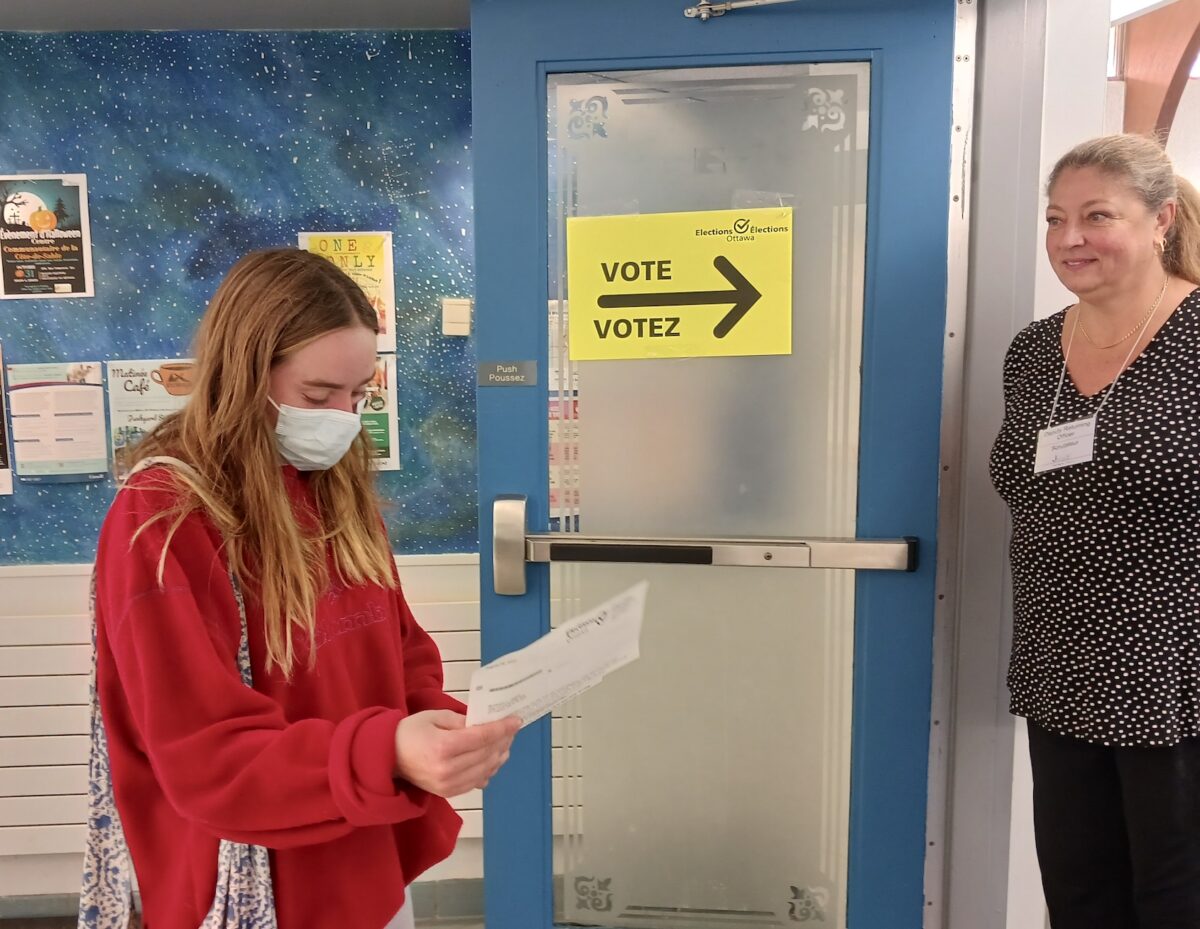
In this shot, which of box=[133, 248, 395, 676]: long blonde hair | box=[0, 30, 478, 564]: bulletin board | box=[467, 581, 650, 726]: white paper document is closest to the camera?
box=[467, 581, 650, 726]: white paper document

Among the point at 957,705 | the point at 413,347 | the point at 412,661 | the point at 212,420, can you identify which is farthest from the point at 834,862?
the point at 413,347

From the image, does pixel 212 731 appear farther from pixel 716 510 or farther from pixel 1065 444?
pixel 1065 444

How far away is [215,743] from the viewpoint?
0.73 metres

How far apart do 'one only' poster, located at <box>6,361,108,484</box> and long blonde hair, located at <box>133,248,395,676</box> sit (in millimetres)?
1355

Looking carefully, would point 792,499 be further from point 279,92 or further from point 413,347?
point 279,92

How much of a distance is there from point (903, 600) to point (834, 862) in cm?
54

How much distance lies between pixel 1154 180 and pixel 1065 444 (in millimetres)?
407

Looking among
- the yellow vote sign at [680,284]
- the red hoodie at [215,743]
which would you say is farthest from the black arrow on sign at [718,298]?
the red hoodie at [215,743]

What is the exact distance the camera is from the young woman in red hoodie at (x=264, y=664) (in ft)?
2.43

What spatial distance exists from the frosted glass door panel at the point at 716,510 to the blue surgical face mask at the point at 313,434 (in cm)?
55

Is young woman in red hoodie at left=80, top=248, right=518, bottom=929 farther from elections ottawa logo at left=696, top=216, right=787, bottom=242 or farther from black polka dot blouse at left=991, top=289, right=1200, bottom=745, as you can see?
black polka dot blouse at left=991, top=289, right=1200, bottom=745

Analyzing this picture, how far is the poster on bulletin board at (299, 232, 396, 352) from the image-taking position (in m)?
1.95

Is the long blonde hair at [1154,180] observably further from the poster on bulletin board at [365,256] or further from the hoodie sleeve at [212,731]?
the poster on bulletin board at [365,256]

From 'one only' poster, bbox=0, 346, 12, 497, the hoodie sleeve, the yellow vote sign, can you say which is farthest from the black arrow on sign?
'one only' poster, bbox=0, 346, 12, 497
